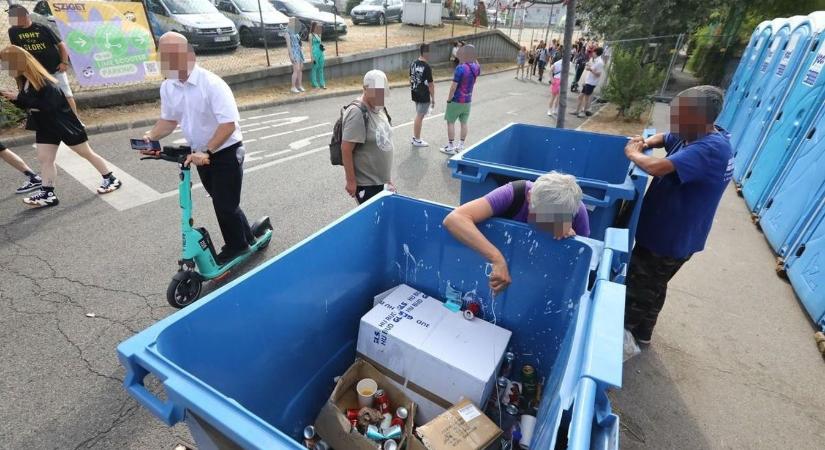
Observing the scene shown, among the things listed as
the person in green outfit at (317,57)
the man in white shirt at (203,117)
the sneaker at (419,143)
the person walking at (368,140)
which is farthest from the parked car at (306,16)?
the person walking at (368,140)

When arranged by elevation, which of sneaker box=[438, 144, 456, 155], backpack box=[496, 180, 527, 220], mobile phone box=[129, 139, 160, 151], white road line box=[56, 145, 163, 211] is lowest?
sneaker box=[438, 144, 456, 155]

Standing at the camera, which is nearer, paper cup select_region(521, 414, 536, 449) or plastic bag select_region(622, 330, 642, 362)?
paper cup select_region(521, 414, 536, 449)

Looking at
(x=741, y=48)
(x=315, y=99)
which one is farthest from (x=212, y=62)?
(x=741, y=48)

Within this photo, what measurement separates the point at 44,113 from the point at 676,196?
19.9 feet

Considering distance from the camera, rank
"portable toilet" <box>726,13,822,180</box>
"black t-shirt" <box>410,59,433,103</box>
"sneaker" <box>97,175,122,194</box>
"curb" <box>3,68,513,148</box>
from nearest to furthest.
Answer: "sneaker" <box>97,175,122,194</box> → "portable toilet" <box>726,13,822,180</box> → "curb" <box>3,68,513,148</box> → "black t-shirt" <box>410,59,433,103</box>

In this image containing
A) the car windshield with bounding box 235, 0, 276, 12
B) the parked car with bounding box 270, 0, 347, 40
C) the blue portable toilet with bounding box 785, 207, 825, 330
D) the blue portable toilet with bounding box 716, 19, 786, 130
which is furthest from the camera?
the parked car with bounding box 270, 0, 347, 40

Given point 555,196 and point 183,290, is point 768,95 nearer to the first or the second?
point 555,196

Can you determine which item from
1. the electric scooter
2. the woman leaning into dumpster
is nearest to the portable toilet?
the woman leaning into dumpster

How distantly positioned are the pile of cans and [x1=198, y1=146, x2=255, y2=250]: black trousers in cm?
263

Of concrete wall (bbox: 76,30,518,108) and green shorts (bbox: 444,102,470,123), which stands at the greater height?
green shorts (bbox: 444,102,470,123)

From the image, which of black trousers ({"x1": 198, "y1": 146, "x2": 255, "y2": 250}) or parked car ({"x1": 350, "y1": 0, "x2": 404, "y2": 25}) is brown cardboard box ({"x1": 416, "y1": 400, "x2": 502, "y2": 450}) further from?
parked car ({"x1": 350, "y1": 0, "x2": 404, "y2": 25})

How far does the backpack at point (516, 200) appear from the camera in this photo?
2205mm

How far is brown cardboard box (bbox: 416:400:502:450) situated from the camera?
5.59 feet

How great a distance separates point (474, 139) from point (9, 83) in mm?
9094
